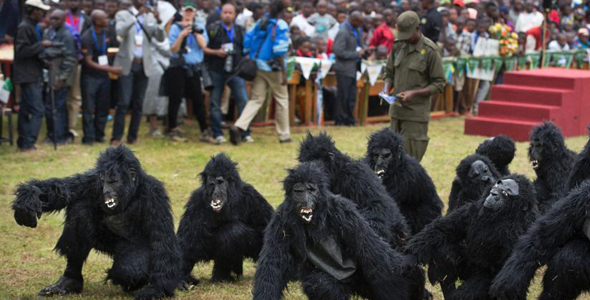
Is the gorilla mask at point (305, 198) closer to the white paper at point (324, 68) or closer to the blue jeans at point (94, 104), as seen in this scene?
the blue jeans at point (94, 104)

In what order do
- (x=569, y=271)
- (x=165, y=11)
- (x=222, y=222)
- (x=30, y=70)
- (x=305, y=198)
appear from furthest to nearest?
1. (x=165, y=11)
2. (x=30, y=70)
3. (x=222, y=222)
4. (x=305, y=198)
5. (x=569, y=271)

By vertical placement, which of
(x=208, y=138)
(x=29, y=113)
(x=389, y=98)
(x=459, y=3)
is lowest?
(x=208, y=138)

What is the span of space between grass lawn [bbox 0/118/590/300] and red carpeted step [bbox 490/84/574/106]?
82 cm

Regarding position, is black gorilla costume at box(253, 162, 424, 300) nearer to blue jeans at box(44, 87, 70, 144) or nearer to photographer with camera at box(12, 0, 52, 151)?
photographer with camera at box(12, 0, 52, 151)

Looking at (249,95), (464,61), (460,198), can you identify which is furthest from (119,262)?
(464,61)

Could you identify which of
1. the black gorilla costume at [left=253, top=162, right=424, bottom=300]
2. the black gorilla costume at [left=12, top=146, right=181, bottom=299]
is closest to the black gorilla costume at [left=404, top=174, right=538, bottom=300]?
the black gorilla costume at [left=253, top=162, right=424, bottom=300]

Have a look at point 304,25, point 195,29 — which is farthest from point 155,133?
point 304,25

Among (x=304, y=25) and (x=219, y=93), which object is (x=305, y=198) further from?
(x=304, y=25)

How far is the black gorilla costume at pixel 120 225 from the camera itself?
746 centimetres

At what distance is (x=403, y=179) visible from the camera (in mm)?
8609

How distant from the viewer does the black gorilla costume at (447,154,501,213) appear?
27.0ft

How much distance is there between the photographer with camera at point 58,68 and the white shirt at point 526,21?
43.9ft

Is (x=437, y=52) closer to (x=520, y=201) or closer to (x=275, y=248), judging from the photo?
(x=520, y=201)

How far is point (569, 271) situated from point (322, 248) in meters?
1.67
